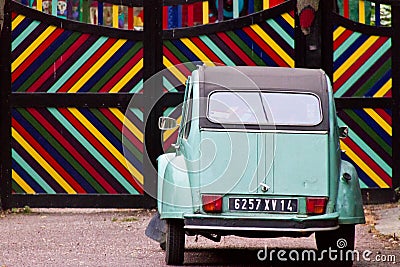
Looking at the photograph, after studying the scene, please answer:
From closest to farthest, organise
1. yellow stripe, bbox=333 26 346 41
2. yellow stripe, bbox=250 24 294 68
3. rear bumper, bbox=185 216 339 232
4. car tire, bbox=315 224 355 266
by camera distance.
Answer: rear bumper, bbox=185 216 339 232
car tire, bbox=315 224 355 266
yellow stripe, bbox=250 24 294 68
yellow stripe, bbox=333 26 346 41

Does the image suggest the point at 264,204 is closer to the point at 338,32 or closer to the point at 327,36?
the point at 327,36

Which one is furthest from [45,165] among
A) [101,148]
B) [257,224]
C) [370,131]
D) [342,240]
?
[257,224]

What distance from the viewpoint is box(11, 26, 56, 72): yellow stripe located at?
14.7 metres

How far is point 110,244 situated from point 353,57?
5498 mm

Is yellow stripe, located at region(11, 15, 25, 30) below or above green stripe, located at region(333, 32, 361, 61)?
above

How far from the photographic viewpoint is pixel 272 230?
9000mm

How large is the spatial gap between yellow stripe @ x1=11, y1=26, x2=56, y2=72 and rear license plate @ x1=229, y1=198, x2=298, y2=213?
6439mm

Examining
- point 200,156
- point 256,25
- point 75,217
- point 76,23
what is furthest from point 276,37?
point 200,156

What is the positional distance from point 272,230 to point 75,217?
5.86 m

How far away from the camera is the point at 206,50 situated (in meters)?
14.8

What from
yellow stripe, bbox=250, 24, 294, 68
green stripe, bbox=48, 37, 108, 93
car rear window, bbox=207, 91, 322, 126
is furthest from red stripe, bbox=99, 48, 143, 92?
car rear window, bbox=207, 91, 322, 126

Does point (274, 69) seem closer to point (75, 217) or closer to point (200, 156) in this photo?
point (200, 156)

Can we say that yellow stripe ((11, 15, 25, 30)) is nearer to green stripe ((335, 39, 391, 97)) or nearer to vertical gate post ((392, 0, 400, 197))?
green stripe ((335, 39, 391, 97))

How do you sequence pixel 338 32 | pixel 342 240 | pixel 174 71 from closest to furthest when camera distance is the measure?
pixel 342 240, pixel 174 71, pixel 338 32
